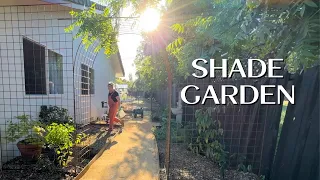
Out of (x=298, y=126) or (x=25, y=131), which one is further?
(x=25, y=131)

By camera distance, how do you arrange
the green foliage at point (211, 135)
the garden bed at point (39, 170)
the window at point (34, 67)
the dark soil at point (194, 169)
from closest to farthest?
the garden bed at point (39, 170) → the dark soil at point (194, 169) → the green foliage at point (211, 135) → the window at point (34, 67)

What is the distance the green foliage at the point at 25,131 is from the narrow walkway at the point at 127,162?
1138 mm

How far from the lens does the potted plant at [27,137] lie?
134 inches

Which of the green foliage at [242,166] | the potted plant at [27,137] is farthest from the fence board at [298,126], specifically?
the potted plant at [27,137]

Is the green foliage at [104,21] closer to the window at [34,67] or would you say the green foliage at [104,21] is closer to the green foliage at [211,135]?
the green foliage at [211,135]

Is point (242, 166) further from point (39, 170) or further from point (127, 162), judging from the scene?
point (39, 170)

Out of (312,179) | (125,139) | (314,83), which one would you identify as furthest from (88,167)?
(314,83)

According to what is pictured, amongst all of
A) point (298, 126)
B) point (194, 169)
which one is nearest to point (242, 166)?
point (194, 169)

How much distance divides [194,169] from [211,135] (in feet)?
2.39

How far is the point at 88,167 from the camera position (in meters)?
3.57

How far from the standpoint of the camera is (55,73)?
584cm

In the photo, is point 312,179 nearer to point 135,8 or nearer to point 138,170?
point 138,170

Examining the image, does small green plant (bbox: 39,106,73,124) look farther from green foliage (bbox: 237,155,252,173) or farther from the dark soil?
green foliage (bbox: 237,155,252,173)

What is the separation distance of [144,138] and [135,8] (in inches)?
167
